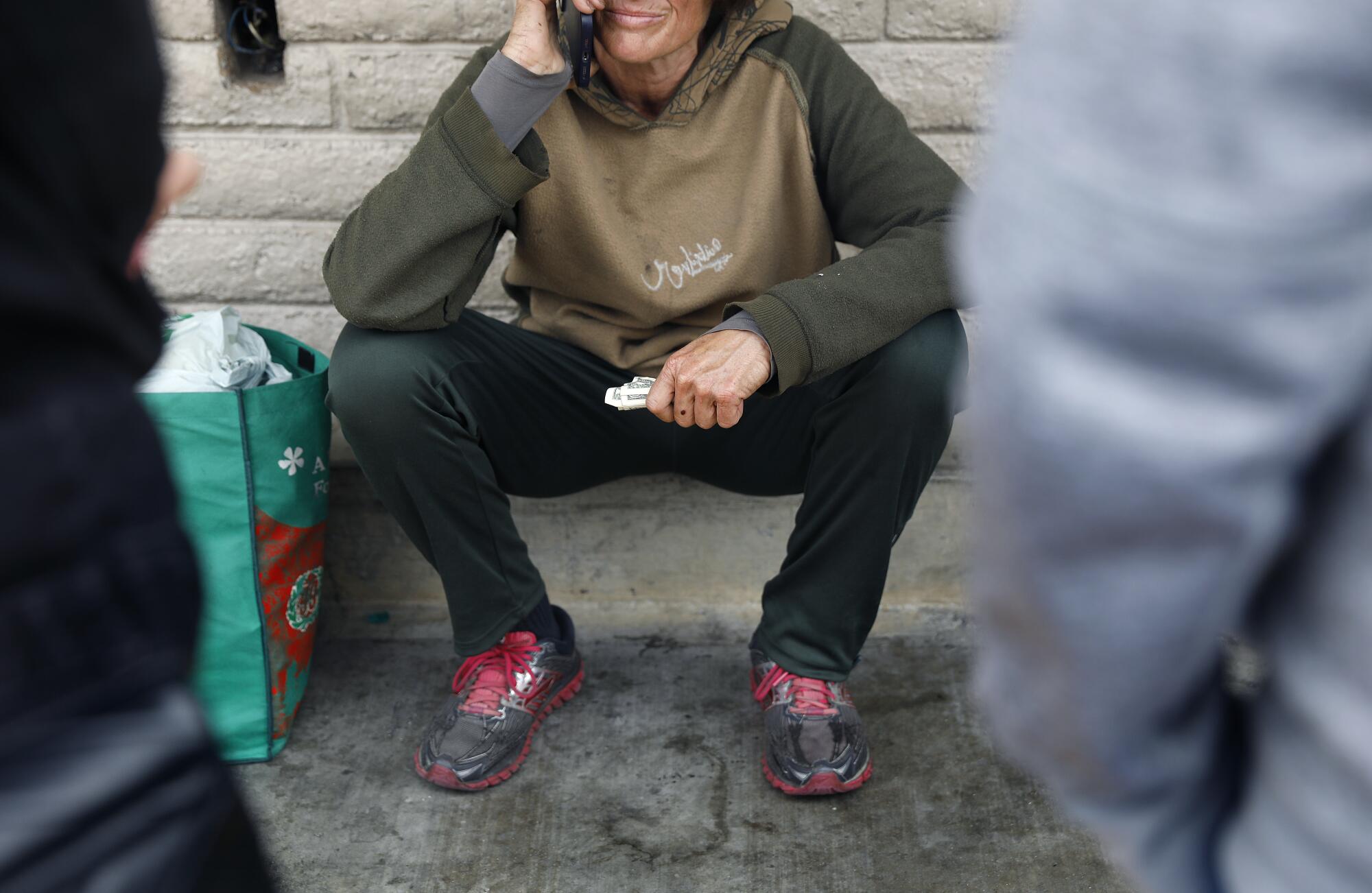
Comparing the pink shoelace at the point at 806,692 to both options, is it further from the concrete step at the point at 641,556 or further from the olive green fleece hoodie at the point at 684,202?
the olive green fleece hoodie at the point at 684,202

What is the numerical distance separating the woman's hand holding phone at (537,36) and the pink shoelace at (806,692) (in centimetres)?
106

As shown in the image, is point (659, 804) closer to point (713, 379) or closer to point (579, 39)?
point (713, 379)

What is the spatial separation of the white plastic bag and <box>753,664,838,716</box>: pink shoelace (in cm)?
96

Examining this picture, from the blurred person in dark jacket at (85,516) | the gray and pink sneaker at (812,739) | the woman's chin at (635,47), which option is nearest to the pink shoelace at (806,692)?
the gray and pink sneaker at (812,739)

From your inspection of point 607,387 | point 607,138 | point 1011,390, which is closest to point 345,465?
point 607,387

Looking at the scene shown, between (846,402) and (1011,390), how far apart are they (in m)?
1.35

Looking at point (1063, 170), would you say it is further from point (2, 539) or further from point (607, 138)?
point (607, 138)

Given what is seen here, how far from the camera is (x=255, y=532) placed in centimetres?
191

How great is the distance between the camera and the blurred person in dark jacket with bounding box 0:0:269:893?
0.64 m

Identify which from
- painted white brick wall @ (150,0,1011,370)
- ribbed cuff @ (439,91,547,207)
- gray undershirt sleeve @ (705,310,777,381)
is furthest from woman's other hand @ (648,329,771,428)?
painted white brick wall @ (150,0,1011,370)

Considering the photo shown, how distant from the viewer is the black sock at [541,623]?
2104 mm

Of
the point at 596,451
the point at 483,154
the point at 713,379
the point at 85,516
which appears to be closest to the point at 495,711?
the point at 596,451

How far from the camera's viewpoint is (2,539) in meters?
0.64

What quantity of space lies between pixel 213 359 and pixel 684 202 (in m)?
0.84
